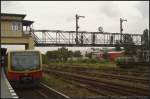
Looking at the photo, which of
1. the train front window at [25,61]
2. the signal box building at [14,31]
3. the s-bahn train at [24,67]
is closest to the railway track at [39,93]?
the s-bahn train at [24,67]

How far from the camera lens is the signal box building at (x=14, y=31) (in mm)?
42031

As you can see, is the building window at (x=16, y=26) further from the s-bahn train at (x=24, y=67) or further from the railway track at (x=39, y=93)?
the railway track at (x=39, y=93)

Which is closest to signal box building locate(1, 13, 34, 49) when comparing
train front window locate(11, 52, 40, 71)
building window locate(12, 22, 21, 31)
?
building window locate(12, 22, 21, 31)

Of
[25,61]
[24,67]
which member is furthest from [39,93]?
[25,61]

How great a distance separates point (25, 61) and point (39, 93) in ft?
10.4

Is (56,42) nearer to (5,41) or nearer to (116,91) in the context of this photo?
(5,41)

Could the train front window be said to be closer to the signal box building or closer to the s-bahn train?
the s-bahn train

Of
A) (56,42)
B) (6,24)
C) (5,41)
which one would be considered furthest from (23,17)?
(56,42)

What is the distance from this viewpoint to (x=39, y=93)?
767 inches

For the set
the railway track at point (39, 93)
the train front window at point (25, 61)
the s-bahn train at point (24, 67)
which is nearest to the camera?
the railway track at point (39, 93)

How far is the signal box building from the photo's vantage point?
138ft

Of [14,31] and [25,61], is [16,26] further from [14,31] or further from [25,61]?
[25,61]

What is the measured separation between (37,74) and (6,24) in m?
23.8

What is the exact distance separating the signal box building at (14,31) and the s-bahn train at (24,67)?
19.0 m
